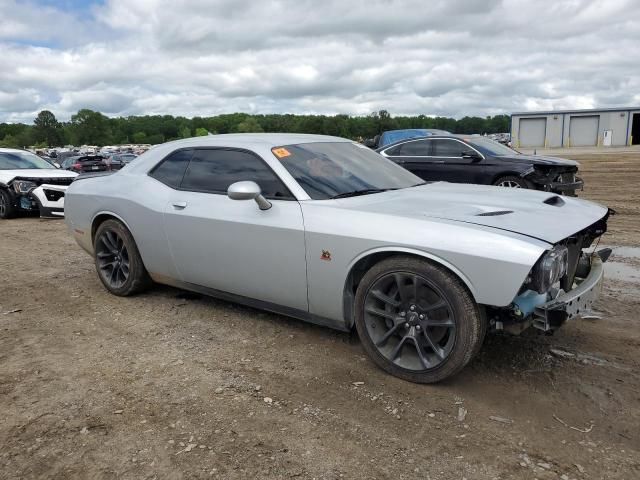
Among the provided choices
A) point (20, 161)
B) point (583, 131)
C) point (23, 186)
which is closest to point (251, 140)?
point (23, 186)

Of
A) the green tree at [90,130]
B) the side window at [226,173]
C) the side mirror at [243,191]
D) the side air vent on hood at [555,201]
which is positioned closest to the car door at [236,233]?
the side window at [226,173]

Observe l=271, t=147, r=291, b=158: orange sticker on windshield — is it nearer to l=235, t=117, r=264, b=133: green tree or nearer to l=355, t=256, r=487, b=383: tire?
l=355, t=256, r=487, b=383: tire

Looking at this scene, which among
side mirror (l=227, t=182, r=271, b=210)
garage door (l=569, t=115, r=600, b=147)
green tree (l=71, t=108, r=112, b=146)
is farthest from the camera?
green tree (l=71, t=108, r=112, b=146)

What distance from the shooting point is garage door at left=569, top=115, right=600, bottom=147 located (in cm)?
4984

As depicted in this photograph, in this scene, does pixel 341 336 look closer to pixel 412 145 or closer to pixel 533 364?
pixel 533 364

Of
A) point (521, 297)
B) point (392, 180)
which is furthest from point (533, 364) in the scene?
point (392, 180)

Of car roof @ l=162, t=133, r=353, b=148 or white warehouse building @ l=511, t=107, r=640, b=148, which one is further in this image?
white warehouse building @ l=511, t=107, r=640, b=148

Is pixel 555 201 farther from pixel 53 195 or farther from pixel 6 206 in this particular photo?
pixel 6 206

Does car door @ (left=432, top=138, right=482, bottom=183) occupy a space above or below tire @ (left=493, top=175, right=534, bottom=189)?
above

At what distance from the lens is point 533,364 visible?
3.42 m

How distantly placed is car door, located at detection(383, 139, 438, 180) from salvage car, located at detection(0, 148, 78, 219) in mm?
6702

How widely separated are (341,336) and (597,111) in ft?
177

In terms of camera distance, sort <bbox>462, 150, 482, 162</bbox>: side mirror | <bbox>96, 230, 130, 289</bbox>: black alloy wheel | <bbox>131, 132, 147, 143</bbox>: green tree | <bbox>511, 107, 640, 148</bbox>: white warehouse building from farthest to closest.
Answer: <bbox>131, 132, 147, 143</bbox>: green tree → <bbox>511, 107, 640, 148</bbox>: white warehouse building → <bbox>462, 150, 482, 162</bbox>: side mirror → <bbox>96, 230, 130, 289</bbox>: black alloy wheel

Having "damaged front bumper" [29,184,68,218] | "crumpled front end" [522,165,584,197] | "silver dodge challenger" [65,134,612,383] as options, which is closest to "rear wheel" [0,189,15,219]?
"damaged front bumper" [29,184,68,218]
